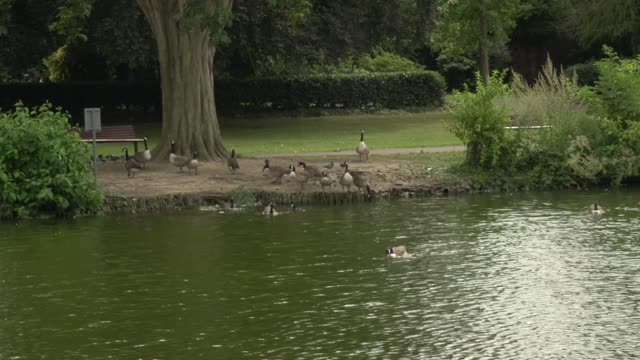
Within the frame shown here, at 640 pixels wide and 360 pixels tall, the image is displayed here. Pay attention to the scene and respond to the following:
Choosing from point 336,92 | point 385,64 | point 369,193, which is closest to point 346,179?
point 369,193

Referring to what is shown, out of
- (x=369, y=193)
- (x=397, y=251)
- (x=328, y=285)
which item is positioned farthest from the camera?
(x=369, y=193)

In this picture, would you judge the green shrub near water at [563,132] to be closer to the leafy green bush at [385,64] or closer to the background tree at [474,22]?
the background tree at [474,22]

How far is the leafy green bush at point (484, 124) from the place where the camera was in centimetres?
3106

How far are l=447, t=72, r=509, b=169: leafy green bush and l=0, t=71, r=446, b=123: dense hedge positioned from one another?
22362 millimetres

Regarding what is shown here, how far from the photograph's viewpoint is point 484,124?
3122 cm

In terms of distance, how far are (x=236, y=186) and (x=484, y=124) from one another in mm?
7003

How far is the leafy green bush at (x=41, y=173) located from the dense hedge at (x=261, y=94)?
24.1 meters

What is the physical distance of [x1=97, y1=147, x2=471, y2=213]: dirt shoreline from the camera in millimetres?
27812

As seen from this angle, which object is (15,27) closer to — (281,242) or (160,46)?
(160,46)

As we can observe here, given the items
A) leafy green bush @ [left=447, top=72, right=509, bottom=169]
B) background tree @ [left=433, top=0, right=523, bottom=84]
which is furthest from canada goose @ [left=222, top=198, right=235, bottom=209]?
background tree @ [left=433, top=0, right=523, bottom=84]

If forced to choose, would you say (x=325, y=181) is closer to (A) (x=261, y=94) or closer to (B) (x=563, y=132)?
(B) (x=563, y=132)

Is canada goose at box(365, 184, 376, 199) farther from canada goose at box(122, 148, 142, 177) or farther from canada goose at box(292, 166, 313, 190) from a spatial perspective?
canada goose at box(122, 148, 142, 177)

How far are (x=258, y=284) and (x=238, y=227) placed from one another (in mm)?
5929

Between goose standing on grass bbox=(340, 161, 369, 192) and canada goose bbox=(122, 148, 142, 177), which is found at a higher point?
canada goose bbox=(122, 148, 142, 177)
